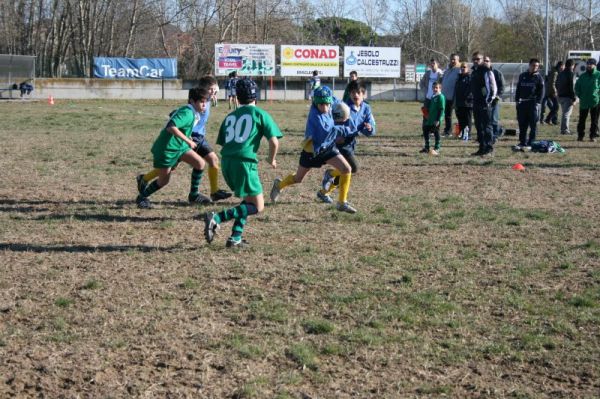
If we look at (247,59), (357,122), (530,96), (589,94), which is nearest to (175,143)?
(357,122)

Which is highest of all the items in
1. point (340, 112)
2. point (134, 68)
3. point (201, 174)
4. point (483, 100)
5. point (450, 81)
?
point (134, 68)

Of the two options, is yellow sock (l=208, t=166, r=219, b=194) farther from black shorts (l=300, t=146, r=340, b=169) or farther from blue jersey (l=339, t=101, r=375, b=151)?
blue jersey (l=339, t=101, r=375, b=151)

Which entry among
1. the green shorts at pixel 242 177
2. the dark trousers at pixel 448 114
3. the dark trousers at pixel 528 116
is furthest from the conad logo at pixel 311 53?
the green shorts at pixel 242 177

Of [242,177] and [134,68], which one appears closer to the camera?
[242,177]

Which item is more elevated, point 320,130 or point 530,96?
point 530,96

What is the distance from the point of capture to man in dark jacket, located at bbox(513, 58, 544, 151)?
1560 centimetres

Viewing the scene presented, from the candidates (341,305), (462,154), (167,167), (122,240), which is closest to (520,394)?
(341,305)

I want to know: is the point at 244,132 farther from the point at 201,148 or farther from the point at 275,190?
the point at 201,148

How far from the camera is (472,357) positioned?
484cm

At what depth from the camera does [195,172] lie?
32.3 feet

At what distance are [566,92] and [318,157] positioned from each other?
13072 mm

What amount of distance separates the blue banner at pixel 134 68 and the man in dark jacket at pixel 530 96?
30.5 m

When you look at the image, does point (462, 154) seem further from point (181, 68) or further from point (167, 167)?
point (181, 68)

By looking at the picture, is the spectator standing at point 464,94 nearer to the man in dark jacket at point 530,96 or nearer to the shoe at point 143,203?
the man in dark jacket at point 530,96
